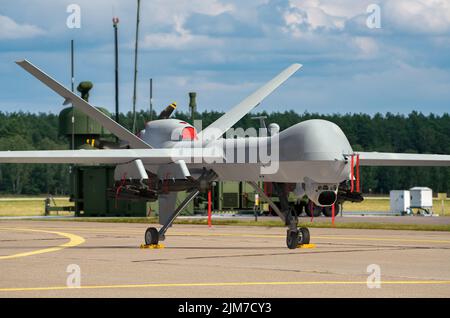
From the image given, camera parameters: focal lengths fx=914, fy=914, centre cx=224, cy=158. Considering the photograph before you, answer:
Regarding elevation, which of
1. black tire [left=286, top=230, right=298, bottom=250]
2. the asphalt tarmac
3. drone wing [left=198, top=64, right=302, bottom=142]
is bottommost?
the asphalt tarmac

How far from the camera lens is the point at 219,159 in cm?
2166

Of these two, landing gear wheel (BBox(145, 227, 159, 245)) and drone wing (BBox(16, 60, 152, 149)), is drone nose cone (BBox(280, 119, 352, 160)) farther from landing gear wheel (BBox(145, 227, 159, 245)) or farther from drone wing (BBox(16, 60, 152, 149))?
landing gear wheel (BBox(145, 227, 159, 245))

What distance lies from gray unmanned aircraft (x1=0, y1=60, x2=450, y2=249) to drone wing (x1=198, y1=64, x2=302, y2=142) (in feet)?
0.18

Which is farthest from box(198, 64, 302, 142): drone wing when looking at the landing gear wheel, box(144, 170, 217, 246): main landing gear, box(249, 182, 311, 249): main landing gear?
the landing gear wheel

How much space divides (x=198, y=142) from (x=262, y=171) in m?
2.31

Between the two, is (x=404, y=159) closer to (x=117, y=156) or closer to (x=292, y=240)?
(x=292, y=240)

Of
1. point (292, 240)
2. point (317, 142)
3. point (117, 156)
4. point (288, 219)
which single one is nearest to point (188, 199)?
point (117, 156)

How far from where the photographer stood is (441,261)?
18.5m

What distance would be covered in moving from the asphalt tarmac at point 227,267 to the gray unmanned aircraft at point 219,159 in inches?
57.3

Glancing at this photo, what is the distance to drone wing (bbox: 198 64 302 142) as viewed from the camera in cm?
2389

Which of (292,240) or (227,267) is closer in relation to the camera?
(227,267)

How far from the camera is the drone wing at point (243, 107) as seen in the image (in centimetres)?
2389

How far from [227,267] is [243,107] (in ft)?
29.5
